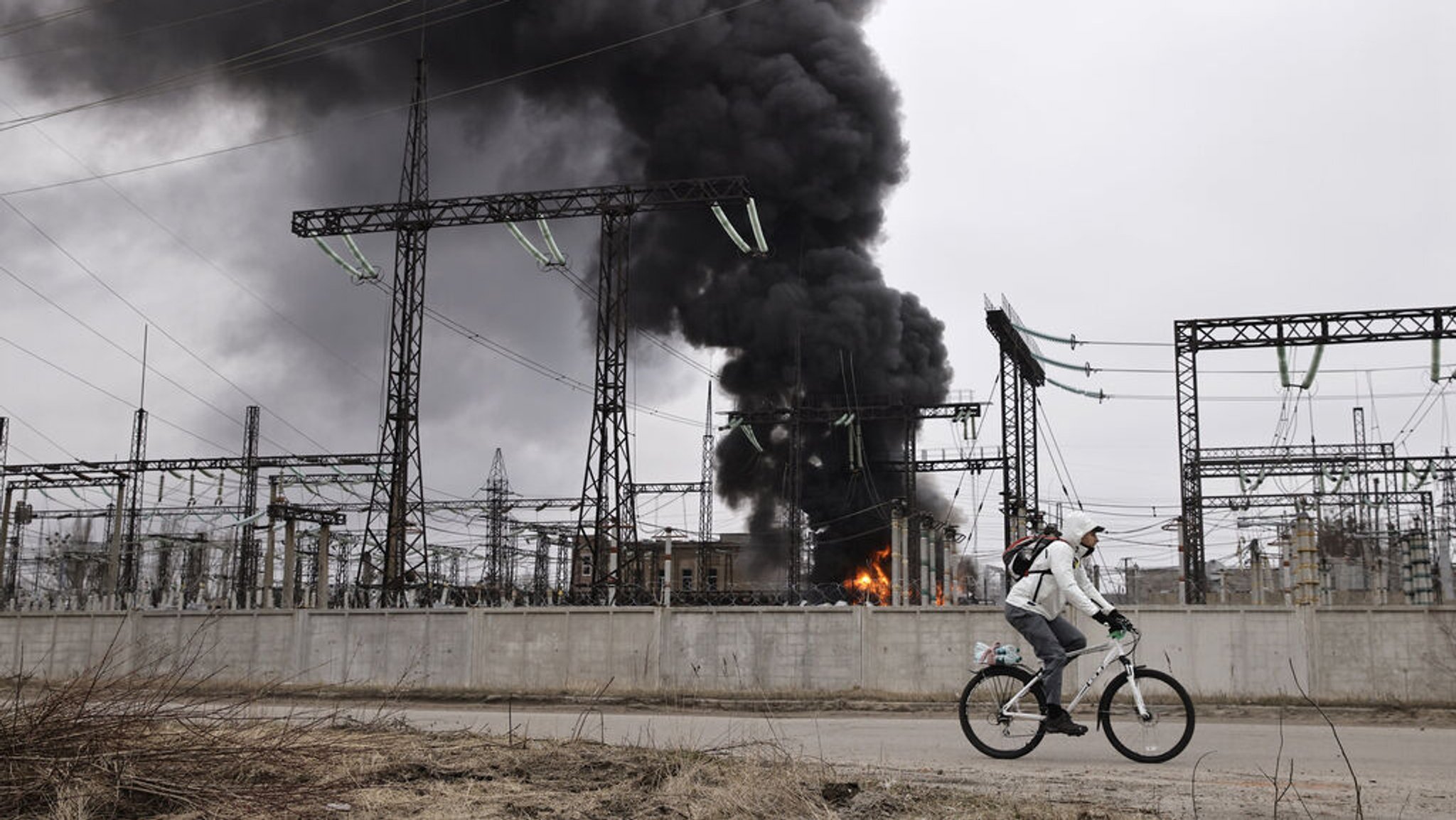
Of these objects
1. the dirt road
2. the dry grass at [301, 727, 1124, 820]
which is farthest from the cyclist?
the dry grass at [301, 727, 1124, 820]

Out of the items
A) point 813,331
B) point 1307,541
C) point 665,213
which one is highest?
point 665,213

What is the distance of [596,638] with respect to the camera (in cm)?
2153

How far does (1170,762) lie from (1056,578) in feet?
4.50

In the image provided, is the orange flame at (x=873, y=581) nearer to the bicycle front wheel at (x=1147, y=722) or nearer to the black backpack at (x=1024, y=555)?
the black backpack at (x=1024, y=555)

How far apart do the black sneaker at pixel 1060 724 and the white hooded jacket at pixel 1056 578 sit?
2.18 feet

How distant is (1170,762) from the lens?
8086mm

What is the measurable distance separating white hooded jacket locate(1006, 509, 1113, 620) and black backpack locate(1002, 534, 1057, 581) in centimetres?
3

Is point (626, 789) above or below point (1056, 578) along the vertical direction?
below

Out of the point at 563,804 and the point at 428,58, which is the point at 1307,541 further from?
the point at 428,58

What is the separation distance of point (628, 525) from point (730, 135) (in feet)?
71.4

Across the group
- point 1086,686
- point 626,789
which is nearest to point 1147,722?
point 1086,686

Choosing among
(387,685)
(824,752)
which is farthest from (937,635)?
(824,752)

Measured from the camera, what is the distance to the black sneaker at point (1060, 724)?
810 cm

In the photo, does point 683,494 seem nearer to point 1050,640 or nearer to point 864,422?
point 864,422
